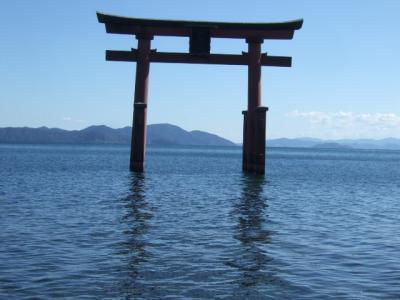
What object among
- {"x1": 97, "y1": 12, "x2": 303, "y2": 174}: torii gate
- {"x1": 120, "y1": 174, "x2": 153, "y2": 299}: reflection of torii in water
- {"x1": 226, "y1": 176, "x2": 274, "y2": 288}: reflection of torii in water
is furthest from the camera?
{"x1": 97, "y1": 12, "x2": 303, "y2": 174}: torii gate

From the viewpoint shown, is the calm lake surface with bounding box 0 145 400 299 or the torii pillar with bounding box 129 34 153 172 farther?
the torii pillar with bounding box 129 34 153 172

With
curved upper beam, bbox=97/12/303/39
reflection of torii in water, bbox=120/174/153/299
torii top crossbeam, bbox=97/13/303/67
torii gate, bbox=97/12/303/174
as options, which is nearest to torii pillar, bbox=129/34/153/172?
torii gate, bbox=97/12/303/174

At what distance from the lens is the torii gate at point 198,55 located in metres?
26.5

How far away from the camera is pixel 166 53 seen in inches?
1062

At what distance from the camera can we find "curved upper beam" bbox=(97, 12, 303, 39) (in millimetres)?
26547

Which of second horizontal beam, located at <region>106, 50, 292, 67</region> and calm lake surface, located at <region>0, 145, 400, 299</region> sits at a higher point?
second horizontal beam, located at <region>106, 50, 292, 67</region>

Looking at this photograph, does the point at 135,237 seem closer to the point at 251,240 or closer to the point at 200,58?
the point at 251,240

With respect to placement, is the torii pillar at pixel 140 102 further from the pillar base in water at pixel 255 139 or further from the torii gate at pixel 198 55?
the pillar base in water at pixel 255 139

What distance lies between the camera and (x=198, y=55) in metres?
27.0

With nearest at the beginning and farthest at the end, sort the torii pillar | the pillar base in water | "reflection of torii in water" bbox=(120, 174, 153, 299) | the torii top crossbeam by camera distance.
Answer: "reflection of torii in water" bbox=(120, 174, 153, 299) < the torii pillar < the torii top crossbeam < the pillar base in water

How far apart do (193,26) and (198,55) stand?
144cm

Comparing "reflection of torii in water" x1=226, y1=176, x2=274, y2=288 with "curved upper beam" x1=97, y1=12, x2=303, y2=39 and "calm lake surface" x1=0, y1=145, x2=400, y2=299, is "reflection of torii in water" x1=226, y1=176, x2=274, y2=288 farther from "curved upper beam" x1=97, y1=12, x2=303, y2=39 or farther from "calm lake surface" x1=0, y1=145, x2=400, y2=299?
"curved upper beam" x1=97, y1=12, x2=303, y2=39

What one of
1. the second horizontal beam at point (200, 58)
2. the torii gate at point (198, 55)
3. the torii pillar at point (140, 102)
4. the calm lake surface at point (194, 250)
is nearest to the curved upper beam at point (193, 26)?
the torii gate at point (198, 55)

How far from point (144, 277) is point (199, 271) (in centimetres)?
96
